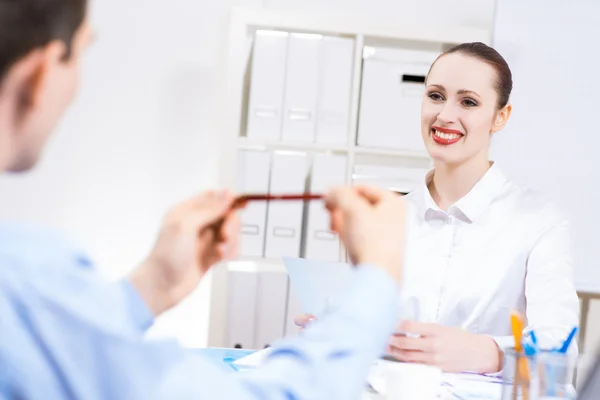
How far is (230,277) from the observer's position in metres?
2.74

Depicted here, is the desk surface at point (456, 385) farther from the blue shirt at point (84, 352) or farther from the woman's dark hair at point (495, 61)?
the woman's dark hair at point (495, 61)

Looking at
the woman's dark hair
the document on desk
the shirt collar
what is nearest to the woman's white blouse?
the shirt collar

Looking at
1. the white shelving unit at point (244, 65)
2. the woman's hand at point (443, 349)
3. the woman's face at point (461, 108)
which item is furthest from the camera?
the white shelving unit at point (244, 65)

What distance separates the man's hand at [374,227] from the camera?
0.67 m

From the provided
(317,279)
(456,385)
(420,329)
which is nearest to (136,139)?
(317,279)

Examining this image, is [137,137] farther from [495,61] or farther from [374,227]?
[374,227]

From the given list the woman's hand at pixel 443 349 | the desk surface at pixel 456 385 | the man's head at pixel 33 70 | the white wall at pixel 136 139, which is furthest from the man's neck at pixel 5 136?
the white wall at pixel 136 139

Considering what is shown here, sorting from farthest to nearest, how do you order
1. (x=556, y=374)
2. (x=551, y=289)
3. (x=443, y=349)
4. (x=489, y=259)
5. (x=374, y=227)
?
(x=489, y=259), (x=551, y=289), (x=443, y=349), (x=556, y=374), (x=374, y=227)

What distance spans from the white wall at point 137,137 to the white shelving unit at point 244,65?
1.47 feet

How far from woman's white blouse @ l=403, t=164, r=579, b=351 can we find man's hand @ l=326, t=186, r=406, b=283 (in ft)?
3.86

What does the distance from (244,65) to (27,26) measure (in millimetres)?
2351

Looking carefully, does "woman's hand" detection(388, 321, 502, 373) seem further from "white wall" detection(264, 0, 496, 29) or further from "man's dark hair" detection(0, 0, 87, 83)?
"white wall" detection(264, 0, 496, 29)

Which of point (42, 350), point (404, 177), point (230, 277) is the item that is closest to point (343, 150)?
point (404, 177)

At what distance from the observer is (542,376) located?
40.0 inches
